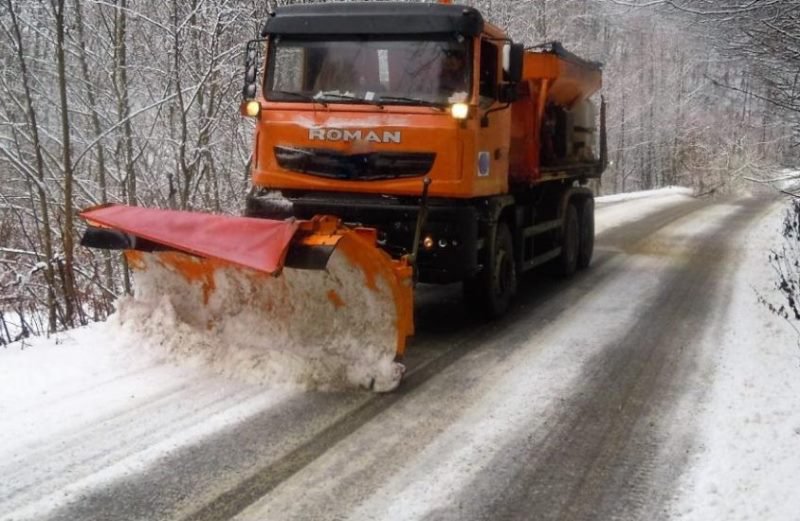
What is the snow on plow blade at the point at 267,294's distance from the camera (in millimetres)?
4859

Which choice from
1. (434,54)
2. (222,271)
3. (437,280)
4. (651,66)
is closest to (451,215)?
(437,280)

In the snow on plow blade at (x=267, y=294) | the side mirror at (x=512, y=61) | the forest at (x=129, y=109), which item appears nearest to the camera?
the snow on plow blade at (x=267, y=294)

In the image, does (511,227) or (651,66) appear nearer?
(511,227)

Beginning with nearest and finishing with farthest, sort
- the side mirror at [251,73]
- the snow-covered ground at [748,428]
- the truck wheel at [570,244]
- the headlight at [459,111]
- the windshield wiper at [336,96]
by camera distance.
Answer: the snow-covered ground at [748,428] < the headlight at [459,111] < the windshield wiper at [336,96] < the side mirror at [251,73] < the truck wheel at [570,244]

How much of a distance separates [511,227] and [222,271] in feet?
10.8

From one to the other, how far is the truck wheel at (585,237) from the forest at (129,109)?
2193 mm

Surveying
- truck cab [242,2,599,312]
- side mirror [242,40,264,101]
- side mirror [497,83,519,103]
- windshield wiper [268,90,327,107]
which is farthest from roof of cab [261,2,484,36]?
side mirror [497,83,519,103]

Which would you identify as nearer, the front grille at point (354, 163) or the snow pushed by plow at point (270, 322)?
the snow pushed by plow at point (270, 322)

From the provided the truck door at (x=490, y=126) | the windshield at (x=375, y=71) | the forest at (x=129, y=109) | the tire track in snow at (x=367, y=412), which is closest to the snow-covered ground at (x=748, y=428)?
the tire track in snow at (x=367, y=412)

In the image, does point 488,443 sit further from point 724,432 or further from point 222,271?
point 222,271

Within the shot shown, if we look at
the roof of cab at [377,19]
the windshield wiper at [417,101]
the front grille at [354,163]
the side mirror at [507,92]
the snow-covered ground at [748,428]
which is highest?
the roof of cab at [377,19]

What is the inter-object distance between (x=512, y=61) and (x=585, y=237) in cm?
478

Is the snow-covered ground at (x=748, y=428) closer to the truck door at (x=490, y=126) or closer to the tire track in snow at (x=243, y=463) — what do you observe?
the tire track in snow at (x=243, y=463)

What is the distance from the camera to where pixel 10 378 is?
4.98m
